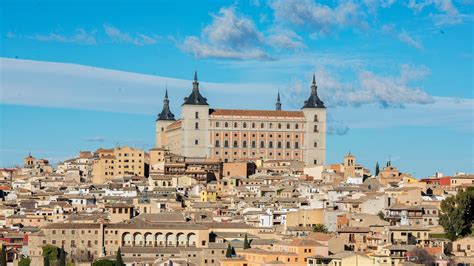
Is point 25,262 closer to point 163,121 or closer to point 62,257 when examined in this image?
point 62,257

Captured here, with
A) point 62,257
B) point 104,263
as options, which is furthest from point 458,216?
point 62,257

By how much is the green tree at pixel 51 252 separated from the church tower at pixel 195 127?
45343 mm

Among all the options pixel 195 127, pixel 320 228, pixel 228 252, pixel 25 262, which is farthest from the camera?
pixel 195 127

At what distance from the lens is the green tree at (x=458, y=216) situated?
57219 millimetres

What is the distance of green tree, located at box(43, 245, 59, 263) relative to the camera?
189 ft

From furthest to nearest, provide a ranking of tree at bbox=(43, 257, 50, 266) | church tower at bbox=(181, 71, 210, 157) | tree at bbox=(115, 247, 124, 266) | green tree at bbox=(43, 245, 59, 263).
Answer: church tower at bbox=(181, 71, 210, 157), green tree at bbox=(43, 245, 59, 263), tree at bbox=(43, 257, 50, 266), tree at bbox=(115, 247, 124, 266)

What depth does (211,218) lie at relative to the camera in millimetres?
66750

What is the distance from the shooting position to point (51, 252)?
57.6m

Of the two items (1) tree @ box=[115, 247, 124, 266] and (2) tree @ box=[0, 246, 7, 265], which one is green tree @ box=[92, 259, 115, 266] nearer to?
A: (1) tree @ box=[115, 247, 124, 266]

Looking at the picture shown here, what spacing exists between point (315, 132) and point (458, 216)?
162 feet

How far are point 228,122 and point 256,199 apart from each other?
3097cm

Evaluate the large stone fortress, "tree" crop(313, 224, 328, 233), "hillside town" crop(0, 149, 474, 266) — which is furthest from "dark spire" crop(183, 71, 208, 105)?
"tree" crop(313, 224, 328, 233)

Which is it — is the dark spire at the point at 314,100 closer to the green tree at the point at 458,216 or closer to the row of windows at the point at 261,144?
the row of windows at the point at 261,144

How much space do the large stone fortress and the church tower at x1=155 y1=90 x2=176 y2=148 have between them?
7.54 metres
